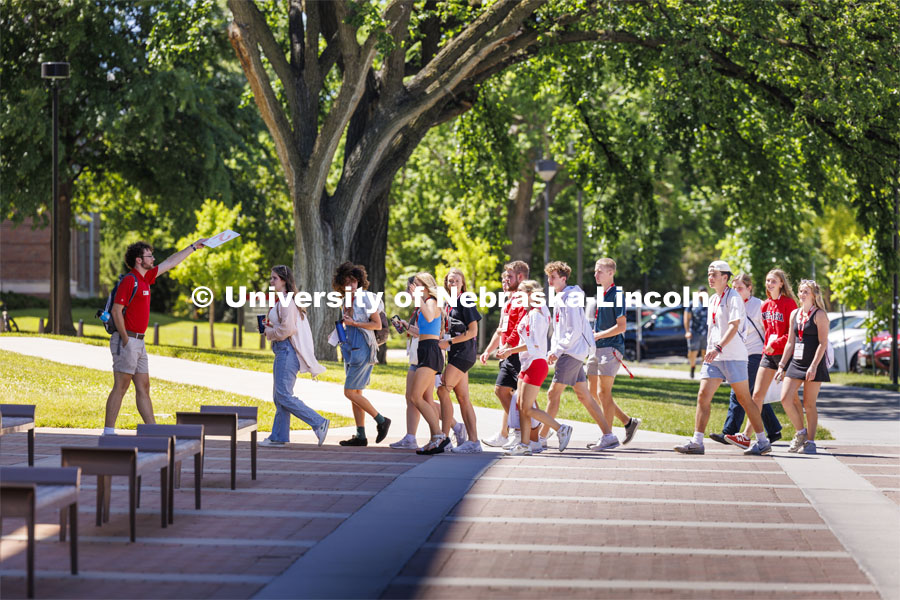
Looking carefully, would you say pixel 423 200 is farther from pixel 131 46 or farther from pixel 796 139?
pixel 796 139

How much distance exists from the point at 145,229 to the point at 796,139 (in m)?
26.5

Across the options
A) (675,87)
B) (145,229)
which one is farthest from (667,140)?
(145,229)

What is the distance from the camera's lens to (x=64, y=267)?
29.7 metres

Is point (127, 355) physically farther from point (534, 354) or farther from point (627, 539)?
point (627, 539)

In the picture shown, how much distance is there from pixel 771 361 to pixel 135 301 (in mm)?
6771

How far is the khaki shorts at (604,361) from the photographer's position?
12.6 m

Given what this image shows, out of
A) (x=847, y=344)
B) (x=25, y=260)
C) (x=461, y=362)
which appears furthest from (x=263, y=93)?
(x=25, y=260)

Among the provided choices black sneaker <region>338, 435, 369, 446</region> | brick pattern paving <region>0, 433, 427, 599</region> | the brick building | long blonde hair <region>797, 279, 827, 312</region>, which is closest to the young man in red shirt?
brick pattern paving <region>0, 433, 427, 599</region>

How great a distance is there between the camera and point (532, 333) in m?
11.6

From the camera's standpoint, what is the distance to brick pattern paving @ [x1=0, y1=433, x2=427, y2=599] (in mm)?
6281

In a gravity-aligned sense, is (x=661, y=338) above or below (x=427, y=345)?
below

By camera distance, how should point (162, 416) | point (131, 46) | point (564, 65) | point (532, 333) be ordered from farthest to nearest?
1. point (131, 46)
2. point (564, 65)
3. point (162, 416)
4. point (532, 333)

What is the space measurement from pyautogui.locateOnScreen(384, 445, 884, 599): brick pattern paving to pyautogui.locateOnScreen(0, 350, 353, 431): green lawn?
5.40m

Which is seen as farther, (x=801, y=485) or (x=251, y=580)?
(x=801, y=485)
